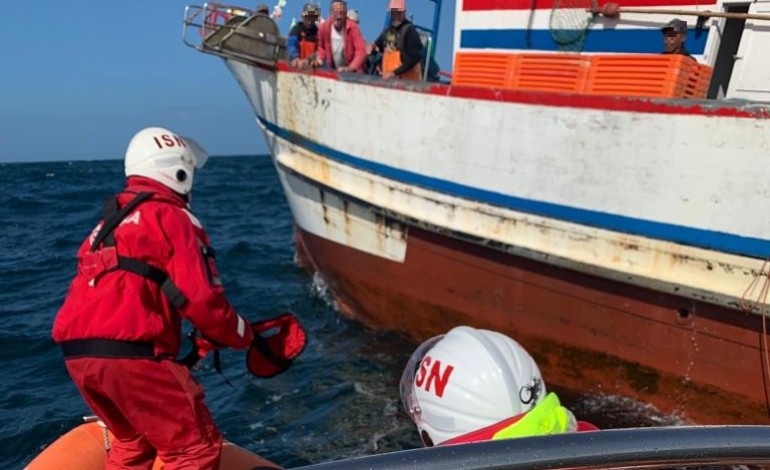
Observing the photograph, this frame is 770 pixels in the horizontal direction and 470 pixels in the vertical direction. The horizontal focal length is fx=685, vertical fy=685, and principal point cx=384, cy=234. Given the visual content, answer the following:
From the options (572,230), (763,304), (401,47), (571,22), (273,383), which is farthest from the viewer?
(401,47)

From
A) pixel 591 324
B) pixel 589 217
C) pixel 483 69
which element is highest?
pixel 483 69

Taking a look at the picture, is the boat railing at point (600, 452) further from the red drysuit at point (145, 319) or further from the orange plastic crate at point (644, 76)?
the orange plastic crate at point (644, 76)

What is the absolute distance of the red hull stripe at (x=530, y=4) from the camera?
4541 mm

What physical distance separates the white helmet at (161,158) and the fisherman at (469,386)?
4.07 feet

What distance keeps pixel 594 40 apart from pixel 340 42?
2.93 meters

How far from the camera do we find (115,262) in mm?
2512

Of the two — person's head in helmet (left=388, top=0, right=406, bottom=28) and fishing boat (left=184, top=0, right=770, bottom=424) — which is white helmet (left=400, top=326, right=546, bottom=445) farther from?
person's head in helmet (left=388, top=0, right=406, bottom=28)

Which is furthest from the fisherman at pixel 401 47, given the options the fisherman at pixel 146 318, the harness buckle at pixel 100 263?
the harness buckle at pixel 100 263

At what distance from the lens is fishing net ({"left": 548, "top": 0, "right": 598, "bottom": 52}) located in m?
4.97

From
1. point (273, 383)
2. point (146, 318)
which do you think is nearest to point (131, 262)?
point (146, 318)

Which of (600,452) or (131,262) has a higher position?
(600,452)

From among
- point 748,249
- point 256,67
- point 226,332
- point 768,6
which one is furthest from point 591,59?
point 256,67

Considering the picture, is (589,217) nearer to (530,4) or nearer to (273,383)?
(530,4)

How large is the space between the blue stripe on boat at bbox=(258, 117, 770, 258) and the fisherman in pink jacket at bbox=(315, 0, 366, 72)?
1205 millimetres
